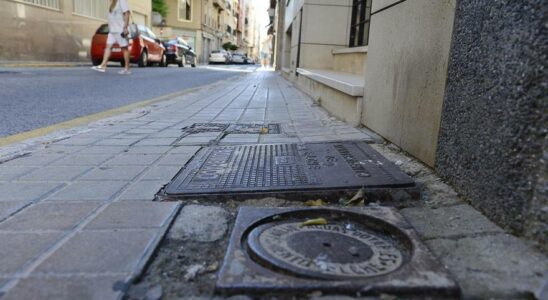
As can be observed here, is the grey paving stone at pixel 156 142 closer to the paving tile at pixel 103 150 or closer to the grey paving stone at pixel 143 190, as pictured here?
the paving tile at pixel 103 150

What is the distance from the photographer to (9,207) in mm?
1913

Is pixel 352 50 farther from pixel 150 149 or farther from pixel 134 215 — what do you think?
pixel 134 215

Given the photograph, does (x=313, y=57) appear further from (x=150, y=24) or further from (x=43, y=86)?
(x=150, y=24)

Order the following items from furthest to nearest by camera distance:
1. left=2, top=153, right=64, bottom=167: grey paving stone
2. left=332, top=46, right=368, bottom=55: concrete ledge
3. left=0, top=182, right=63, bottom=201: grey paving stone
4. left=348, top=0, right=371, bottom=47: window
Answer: left=348, top=0, right=371, bottom=47: window, left=332, top=46, right=368, bottom=55: concrete ledge, left=2, top=153, right=64, bottom=167: grey paving stone, left=0, top=182, right=63, bottom=201: grey paving stone

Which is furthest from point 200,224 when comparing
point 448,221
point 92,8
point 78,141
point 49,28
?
point 92,8

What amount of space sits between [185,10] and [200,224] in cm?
4552

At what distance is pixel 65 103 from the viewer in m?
5.65

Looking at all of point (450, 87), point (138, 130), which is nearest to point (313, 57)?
point (138, 130)

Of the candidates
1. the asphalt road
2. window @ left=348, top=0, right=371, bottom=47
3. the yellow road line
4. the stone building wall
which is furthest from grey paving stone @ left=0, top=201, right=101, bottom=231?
window @ left=348, top=0, right=371, bottom=47

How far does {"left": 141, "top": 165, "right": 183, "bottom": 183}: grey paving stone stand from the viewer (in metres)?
2.39

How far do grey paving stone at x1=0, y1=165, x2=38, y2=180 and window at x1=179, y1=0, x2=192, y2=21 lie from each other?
43246 millimetres

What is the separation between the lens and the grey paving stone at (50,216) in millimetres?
1705

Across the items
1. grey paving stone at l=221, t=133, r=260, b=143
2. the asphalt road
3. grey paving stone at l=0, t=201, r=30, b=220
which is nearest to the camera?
grey paving stone at l=0, t=201, r=30, b=220

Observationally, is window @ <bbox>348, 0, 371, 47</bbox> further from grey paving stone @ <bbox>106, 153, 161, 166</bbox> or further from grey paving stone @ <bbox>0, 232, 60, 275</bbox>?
grey paving stone @ <bbox>0, 232, 60, 275</bbox>
